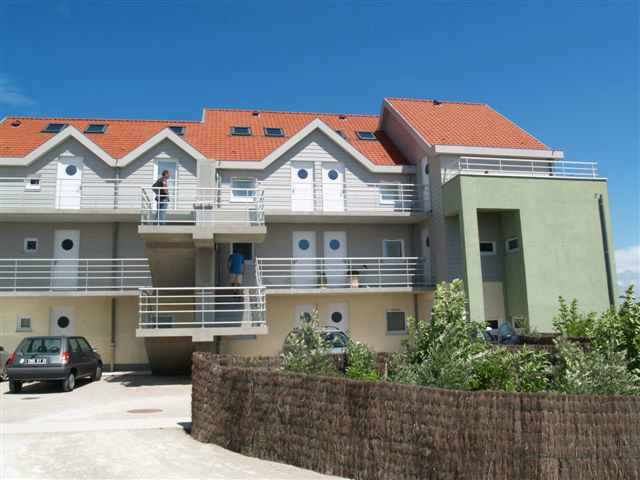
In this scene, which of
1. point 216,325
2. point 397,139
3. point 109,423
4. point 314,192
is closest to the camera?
point 109,423

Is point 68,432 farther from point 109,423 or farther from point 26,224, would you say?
point 26,224

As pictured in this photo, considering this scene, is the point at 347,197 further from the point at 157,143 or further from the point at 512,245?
the point at 157,143

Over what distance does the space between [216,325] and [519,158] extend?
1402cm

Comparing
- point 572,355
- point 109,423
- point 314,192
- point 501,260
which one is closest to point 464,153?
point 501,260

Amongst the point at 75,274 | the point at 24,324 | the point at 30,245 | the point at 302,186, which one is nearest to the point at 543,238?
the point at 302,186

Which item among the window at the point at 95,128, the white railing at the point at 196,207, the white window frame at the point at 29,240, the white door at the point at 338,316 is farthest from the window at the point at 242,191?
the white window frame at the point at 29,240

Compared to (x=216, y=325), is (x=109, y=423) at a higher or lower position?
lower

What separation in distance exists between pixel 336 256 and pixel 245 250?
371 cm

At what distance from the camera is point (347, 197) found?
74.7 ft

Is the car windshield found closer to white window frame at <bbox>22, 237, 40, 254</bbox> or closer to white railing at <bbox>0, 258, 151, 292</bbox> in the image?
Result: white railing at <bbox>0, 258, 151, 292</bbox>

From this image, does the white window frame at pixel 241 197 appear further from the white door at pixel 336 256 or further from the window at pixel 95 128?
the window at pixel 95 128

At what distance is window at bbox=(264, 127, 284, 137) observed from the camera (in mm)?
25078

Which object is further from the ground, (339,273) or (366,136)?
(366,136)

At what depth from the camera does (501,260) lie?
21141mm
